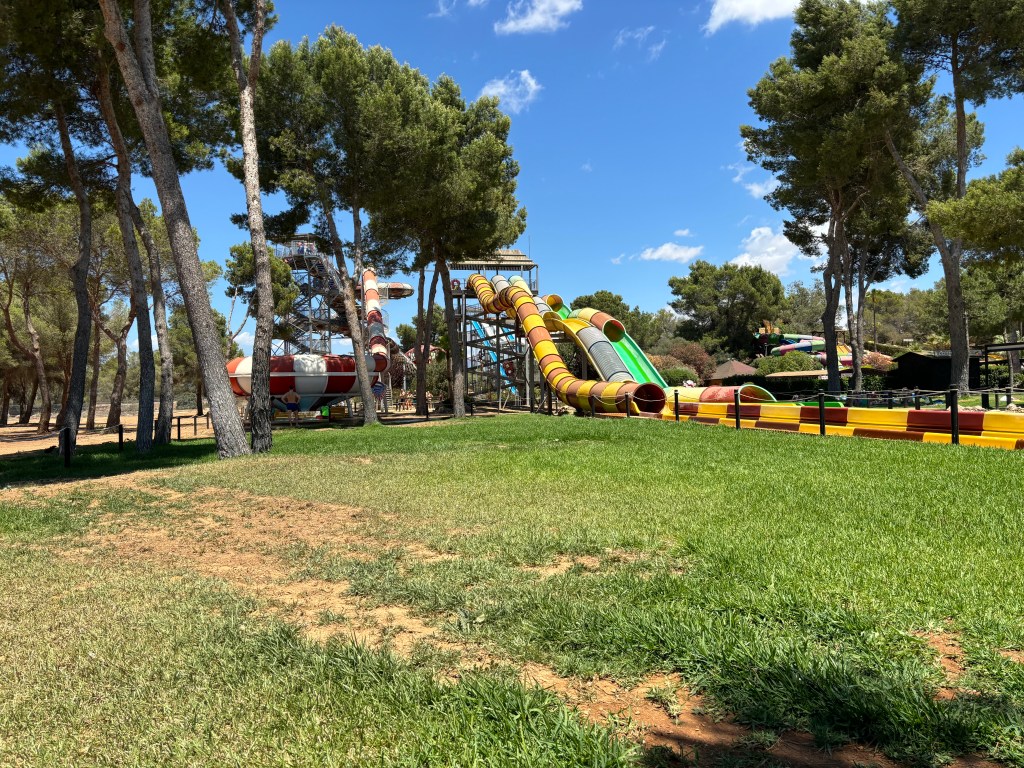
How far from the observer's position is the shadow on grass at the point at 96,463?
987 centimetres

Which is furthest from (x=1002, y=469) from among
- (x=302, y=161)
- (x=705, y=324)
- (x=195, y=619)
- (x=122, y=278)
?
(x=705, y=324)

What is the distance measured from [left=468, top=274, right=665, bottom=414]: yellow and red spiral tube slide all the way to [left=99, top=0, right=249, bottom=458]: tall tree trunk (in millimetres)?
11304

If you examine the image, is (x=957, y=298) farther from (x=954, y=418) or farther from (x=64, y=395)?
(x=64, y=395)

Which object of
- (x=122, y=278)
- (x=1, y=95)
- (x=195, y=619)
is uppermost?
(x=1, y=95)

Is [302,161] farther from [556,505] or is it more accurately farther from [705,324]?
[705,324]

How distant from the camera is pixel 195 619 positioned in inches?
130

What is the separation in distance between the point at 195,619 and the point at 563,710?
221 cm

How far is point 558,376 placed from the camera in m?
23.0

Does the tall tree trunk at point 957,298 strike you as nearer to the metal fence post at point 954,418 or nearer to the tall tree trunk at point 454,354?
the metal fence post at point 954,418

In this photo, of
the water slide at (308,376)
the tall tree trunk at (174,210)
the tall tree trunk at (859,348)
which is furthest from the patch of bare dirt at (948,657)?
the water slide at (308,376)

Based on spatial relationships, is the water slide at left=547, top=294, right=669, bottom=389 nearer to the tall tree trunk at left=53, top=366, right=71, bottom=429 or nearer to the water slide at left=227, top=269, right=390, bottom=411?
the water slide at left=227, top=269, right=390, bottom=411

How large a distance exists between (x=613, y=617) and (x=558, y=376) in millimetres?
20037

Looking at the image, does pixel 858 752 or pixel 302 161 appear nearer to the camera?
pixel 858 752

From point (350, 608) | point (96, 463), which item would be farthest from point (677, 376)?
point (350, 608)
